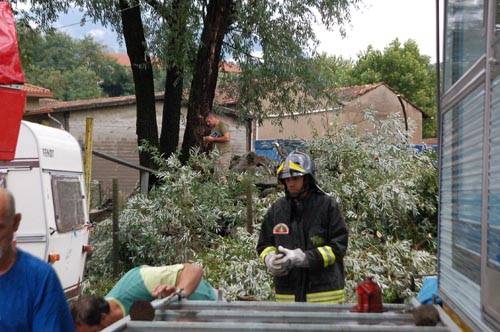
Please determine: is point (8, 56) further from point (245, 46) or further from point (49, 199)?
point (245, 46)

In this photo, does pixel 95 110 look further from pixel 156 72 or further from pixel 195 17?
pixel 195 17

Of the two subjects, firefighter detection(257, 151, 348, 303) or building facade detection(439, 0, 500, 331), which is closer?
building facade detection(439, 0, 500, 331)

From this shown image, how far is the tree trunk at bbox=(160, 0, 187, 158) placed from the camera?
1195 centimetres

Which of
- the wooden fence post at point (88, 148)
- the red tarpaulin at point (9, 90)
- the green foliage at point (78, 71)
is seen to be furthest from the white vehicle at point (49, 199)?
the green foliage at point (78, 71)

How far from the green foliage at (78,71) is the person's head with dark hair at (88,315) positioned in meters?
45.3

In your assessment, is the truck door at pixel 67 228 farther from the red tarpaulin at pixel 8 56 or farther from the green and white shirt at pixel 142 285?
the green and white shirt at pixel 142 285

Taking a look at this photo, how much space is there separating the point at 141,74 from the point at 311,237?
8843 mm

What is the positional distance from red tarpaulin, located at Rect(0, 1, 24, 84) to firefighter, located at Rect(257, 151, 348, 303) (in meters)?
2.04

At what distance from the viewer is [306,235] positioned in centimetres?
475

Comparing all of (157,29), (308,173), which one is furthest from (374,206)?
(157,29)

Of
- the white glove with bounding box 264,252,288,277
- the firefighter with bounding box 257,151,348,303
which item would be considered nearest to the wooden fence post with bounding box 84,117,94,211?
the firefighter with bounding box 257,151,348,303

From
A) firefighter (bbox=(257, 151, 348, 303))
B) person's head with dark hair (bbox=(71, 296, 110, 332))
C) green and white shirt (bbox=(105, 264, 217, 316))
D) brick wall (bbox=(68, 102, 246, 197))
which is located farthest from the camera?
brick wall (bbox=(68, 102, 246, 197))

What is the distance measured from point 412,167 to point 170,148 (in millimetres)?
4871

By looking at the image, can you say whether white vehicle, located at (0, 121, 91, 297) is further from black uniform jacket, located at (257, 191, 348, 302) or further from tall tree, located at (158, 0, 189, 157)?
black uniform jacket, located at (257, 191, 348, 302)
